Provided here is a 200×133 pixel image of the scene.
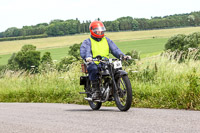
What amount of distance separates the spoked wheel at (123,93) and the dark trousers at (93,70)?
688 mm

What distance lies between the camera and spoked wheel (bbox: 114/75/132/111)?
6.22 meters

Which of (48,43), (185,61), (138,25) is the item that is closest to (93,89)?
(185,61)

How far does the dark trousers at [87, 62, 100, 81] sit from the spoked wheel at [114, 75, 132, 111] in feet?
2.26

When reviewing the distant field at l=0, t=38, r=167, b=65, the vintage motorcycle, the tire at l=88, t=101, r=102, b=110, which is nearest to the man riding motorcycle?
the vintage motorcycle

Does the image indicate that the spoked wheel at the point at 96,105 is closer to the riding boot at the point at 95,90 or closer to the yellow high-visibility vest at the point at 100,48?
the riding boot at the point at 95,90

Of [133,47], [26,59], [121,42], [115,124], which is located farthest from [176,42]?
[115,124]

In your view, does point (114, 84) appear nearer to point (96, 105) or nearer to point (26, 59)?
point (96, 105)

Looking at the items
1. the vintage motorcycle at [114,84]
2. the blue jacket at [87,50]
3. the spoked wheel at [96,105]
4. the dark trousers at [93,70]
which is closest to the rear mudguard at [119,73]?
the vintage motorcycle at [114,84]

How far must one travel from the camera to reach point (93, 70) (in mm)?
7234

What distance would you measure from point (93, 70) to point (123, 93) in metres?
1.02

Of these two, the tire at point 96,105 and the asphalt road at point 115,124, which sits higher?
the asphalt road at point 115,124

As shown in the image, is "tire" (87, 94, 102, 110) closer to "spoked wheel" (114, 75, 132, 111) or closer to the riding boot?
the riding boot

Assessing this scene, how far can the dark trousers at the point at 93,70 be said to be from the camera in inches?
282

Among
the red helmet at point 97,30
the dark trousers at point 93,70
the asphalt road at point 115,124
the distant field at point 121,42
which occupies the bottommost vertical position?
the distant field at point 121,42
